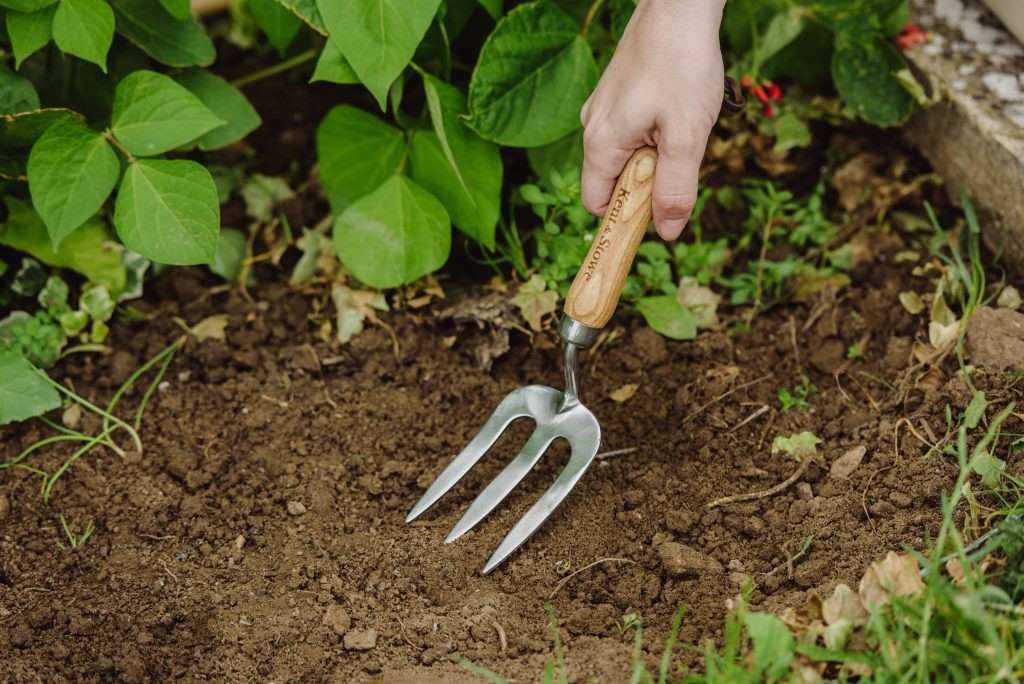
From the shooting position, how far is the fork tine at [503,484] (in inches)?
75.7

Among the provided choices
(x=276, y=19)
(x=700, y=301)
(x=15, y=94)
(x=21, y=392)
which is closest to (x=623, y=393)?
(x=700, y=301)

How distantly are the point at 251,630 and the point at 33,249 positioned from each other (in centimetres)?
98

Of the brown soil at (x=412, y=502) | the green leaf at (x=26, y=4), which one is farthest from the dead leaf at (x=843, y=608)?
the green leaf at (x=26, y=4)

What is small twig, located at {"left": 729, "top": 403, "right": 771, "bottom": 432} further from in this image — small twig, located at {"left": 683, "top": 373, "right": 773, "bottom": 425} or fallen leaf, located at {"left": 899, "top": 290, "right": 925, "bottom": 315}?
fallen leaf, located at {"left": 899, "top": 290, "right": 925, "bottom": 315}

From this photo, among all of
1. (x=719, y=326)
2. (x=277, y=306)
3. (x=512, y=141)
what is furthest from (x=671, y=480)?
(x=277, y=306)

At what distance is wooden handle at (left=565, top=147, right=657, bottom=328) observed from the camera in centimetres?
180

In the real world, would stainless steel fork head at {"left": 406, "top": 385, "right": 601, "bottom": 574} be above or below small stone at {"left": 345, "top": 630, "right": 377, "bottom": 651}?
above

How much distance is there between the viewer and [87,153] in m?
2.04

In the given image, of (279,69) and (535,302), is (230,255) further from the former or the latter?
(535,302)

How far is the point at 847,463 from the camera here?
198cm

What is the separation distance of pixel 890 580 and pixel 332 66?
4.27ft

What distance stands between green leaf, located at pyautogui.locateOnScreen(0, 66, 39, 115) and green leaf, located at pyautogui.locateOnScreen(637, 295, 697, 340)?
1235 millimetres

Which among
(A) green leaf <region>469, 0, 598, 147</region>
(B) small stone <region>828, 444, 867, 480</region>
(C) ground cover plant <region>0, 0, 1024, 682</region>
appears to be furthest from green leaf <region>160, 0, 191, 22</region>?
(B) small stone <region>828, 444, 867, 480</region>

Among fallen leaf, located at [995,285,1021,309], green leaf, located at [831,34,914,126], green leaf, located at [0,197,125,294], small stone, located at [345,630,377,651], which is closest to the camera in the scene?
small stone, located at [345,630,377,651]
